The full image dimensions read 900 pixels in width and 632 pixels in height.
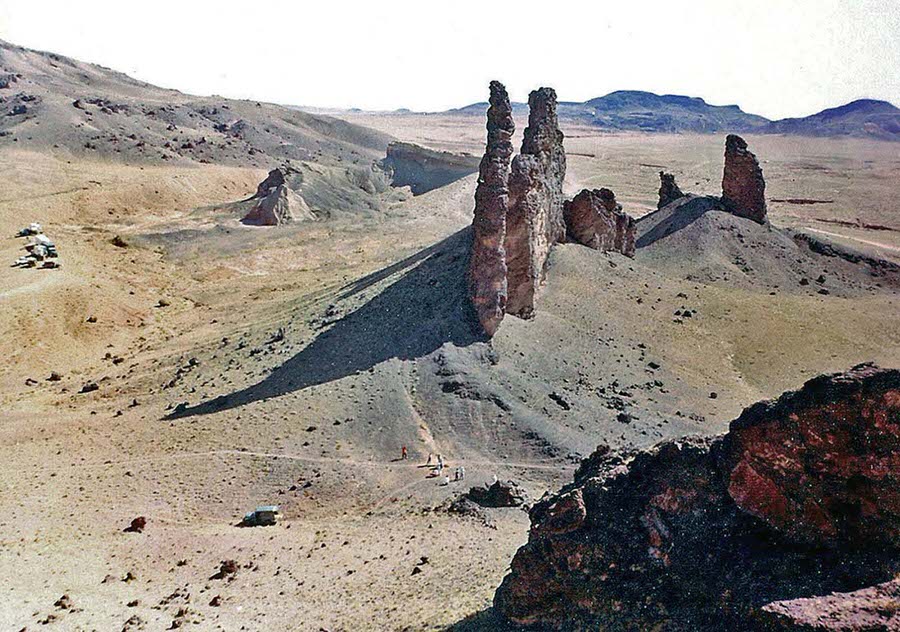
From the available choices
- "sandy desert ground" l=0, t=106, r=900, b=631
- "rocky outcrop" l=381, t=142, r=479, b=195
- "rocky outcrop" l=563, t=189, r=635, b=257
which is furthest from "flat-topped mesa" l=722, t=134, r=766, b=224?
"rocky outcrop" l=381, t=142, r=479, b=195

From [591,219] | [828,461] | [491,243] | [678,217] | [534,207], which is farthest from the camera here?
[678,217]

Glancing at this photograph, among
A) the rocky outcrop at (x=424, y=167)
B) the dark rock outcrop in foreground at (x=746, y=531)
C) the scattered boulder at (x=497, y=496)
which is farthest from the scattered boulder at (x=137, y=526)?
the rocky outcrop at (x=424, y=167)

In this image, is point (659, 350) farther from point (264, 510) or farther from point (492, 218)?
point (264, 510)

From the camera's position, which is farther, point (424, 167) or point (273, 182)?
point (424, 167)

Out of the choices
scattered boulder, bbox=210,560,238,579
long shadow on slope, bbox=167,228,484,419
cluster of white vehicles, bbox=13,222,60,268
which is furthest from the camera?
cluster of white vehicles, bbox=13,222,60,268

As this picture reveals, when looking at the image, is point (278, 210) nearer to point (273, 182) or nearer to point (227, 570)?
point (273, 182)

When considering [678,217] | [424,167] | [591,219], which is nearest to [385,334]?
[591,219]

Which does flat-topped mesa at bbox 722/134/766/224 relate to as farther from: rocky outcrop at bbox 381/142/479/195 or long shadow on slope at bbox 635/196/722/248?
rocky outcrop at bbox 381/142/479/195
